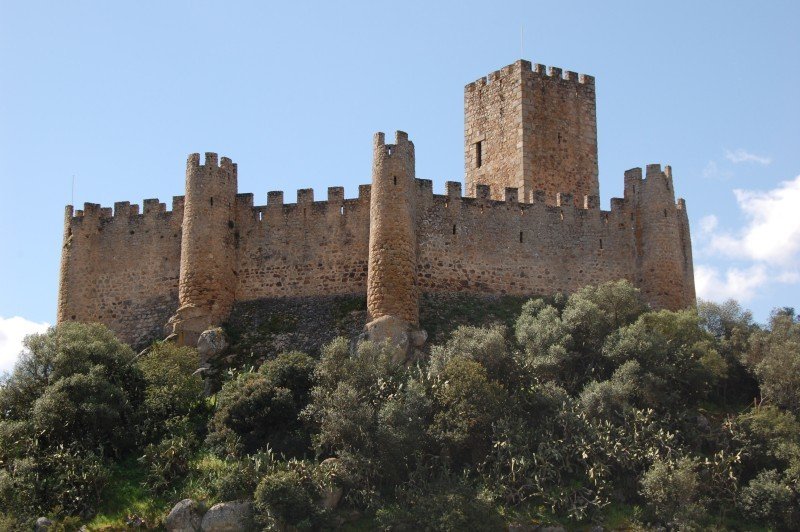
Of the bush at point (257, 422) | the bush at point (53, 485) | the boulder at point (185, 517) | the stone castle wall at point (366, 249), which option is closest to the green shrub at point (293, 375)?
the bush at point (257, 422)

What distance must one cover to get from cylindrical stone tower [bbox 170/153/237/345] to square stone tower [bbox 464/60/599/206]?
34.2 feet

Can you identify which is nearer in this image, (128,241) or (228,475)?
(228,475)

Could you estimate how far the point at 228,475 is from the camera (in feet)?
114

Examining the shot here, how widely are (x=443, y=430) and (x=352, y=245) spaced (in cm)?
1015

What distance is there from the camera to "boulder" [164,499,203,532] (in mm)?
34106

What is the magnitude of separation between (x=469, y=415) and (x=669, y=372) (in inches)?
260

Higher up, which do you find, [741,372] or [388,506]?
[741,372]

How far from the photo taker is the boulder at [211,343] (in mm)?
41906

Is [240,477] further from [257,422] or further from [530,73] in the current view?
[530,73]

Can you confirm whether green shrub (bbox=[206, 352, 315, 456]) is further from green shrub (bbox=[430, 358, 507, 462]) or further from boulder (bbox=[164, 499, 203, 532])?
green shrub (bbox=[430, 358, 507, 462])

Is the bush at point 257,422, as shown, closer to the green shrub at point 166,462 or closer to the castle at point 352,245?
the green shrub at point 166,462

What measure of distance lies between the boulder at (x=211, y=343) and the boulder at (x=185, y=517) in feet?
26.5

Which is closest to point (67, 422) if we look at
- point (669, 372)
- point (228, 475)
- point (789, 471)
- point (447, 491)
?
point (228, 475)

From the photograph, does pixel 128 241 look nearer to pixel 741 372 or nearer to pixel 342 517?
pixel 342 517
